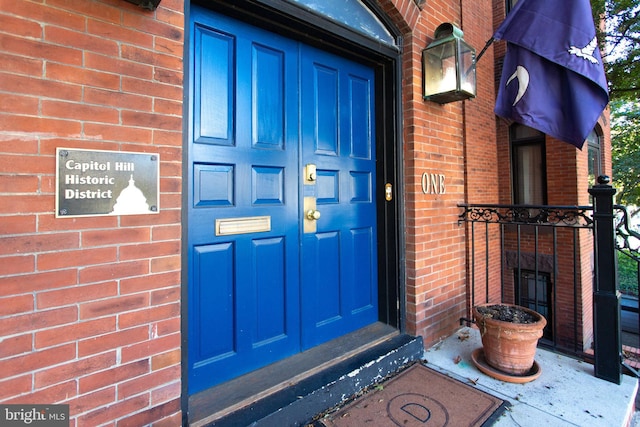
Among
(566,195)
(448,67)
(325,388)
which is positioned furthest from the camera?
(566,195)

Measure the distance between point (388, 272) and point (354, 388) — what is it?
1005 mm

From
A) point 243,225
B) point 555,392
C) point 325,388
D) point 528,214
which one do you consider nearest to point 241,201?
point 243,225

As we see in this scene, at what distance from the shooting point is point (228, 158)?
1974 millimetres

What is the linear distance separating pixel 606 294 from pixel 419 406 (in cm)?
156

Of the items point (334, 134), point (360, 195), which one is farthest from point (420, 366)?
point (334, 134)

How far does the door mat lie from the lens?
1.88 metres

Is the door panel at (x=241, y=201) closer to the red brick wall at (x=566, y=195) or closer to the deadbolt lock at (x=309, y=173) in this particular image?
the deadbolt lock at (x=309, y=173)

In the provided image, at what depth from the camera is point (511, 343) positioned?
7.59 feet

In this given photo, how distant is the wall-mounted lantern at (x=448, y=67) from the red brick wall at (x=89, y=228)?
2059 millimetres

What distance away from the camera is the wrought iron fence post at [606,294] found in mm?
2271

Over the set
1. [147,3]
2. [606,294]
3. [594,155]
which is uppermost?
[594,155]

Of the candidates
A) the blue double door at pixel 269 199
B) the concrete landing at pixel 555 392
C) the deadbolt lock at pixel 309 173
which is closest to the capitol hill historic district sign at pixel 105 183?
the blue double door at pixel 269 199

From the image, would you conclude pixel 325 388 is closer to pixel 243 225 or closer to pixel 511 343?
pixel 243 225

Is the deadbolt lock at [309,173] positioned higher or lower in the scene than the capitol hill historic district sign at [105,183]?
higher
